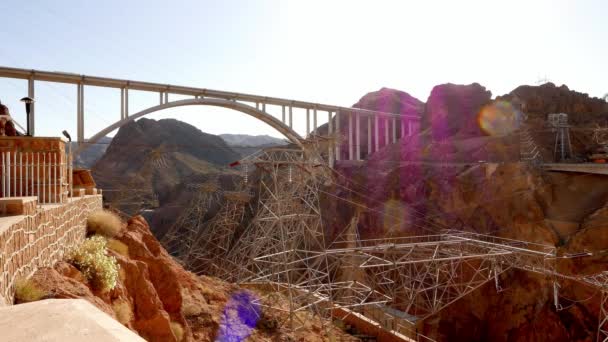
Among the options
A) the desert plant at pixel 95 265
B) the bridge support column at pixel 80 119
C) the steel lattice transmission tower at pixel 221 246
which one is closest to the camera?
the desert plant at pixel 95 265

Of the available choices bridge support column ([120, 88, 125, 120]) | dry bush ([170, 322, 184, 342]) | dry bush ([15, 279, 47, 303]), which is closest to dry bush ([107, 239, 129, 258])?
dry bush ([170, 322, 184, 342])

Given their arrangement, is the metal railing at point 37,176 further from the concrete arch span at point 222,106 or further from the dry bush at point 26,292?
the concrete arch span at point 222,106

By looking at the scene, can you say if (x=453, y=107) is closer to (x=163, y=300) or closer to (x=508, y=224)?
(x=508, y=224)

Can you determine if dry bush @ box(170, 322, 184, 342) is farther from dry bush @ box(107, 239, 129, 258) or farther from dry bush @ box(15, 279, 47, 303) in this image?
dry bush @ box(15, 279, 47, 303)

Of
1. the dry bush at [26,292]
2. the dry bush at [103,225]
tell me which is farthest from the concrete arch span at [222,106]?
the dry bush at [26,292]

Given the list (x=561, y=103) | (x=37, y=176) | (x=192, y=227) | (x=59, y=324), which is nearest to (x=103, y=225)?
(x=37, y=176)
